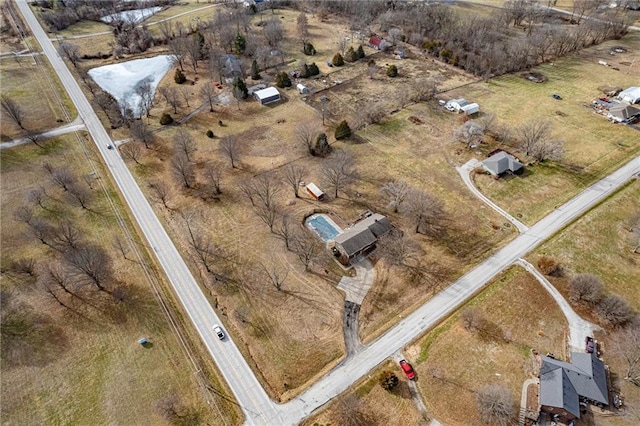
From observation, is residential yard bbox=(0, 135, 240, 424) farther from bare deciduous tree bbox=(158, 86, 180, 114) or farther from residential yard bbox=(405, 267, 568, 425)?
bare deciduous tree bbox=(158, 86, 180, 114)

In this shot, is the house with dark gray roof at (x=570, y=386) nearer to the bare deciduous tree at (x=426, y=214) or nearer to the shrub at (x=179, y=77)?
the bare deciduous tree at (x=426, y=214)

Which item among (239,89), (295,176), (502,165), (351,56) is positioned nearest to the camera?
(502,165)

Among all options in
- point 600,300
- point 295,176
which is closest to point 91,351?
point 295,176

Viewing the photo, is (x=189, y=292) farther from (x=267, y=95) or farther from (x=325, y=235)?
(x=267, y=95)

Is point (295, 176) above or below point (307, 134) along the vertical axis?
below

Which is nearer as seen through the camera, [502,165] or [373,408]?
[373,408]

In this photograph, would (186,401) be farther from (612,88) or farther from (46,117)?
(612,88)

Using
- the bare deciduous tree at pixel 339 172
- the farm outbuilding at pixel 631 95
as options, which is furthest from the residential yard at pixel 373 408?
the farm outbuilding at pixel 631 95
